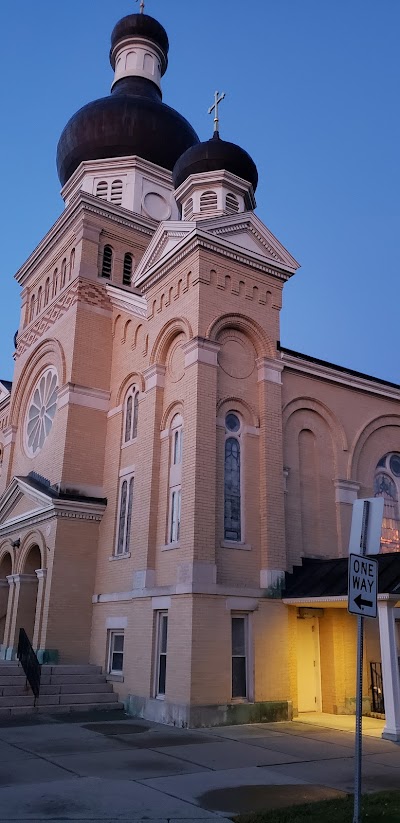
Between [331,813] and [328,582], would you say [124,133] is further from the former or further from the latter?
[331,813]

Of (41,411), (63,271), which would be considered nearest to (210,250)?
(63,271)

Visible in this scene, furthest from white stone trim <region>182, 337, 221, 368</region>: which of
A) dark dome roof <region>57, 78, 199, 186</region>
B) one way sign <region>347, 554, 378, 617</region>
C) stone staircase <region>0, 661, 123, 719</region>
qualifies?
dark dome roof <region>57, 78, 199, 186</region>

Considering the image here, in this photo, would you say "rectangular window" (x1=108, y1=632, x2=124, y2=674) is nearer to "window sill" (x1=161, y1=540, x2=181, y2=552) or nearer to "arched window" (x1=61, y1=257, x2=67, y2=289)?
"window sill" (x1=161, y1=540, x2=181, y2=552)

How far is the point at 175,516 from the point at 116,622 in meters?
3.52

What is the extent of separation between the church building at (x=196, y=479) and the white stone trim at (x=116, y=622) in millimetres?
76

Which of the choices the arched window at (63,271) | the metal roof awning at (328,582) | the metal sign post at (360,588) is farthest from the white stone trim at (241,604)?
the arched window at (63,271)

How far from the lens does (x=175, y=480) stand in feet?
53.9

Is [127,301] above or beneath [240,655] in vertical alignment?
above

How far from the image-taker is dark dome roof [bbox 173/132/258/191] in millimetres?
20156

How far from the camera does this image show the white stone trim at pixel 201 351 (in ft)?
53.3

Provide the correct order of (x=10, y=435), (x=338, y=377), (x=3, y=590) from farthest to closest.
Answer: (x=10, y=435)
(x=3, y=590)
(x=338, y=377)

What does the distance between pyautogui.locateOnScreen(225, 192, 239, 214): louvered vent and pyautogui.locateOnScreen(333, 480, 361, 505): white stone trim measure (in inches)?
328

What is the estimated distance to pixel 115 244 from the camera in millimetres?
23188

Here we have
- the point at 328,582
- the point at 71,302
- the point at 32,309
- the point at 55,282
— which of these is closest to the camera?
the point at 328,582
